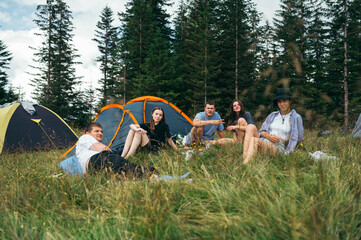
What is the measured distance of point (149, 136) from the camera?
183 inches

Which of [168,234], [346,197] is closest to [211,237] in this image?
[168,234]

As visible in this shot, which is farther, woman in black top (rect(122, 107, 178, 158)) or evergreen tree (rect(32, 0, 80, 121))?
evergreen tree (rect(32, 0, 80, 121))

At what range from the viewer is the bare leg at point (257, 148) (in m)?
2.98

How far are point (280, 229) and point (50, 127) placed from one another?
23.3ft

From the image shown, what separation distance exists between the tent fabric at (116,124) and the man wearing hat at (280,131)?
2917 mm

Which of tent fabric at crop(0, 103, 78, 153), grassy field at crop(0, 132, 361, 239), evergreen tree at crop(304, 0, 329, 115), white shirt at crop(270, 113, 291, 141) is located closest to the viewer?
grassy field at crop(0, 132, 361, 239)

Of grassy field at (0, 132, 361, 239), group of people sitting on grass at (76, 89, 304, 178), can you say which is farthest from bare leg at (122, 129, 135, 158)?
grassy field at (0, 132, 361, 239)

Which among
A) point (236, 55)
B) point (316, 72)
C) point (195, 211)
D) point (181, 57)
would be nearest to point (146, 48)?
point (181, 57)

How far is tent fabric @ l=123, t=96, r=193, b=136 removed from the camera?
600 centimetres

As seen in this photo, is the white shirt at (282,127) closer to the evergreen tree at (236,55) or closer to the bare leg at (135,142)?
the bare leg at (135,142)

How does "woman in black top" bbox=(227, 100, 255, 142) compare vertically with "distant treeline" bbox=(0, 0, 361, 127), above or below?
below

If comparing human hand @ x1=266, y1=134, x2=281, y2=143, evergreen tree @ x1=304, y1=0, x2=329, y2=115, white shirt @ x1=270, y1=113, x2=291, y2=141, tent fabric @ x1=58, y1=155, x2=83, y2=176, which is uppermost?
evergreen tree @ x1=304, y1=0, x2=329, y2=115

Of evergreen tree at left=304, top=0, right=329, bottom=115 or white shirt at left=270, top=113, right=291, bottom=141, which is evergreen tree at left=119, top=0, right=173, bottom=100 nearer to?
evergreen tree at left=304, top=0, right=329, bottom=115

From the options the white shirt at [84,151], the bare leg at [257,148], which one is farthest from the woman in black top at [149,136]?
the bare leg at [257,148]
